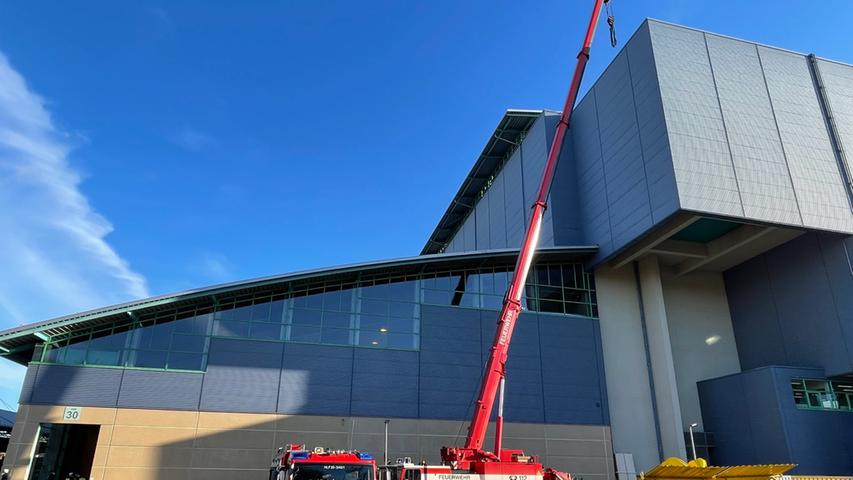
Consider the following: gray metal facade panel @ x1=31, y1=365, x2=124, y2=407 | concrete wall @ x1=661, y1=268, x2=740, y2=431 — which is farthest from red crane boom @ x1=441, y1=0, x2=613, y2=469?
concrete wall @ x1=661, y1=268, x2=740, y2=431

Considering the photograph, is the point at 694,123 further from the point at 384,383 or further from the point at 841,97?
the point at 384,383

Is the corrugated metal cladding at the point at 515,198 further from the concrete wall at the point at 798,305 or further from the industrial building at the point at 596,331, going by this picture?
the concrete wall at the point at 798,305

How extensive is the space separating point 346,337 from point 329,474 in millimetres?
14679

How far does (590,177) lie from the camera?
3925cm

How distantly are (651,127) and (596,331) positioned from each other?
41.9 ft

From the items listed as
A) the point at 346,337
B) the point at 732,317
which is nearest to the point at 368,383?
the point at 346,337

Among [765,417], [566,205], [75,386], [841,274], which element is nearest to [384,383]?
[75,386]

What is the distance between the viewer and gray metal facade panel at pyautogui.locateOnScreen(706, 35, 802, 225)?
106ft

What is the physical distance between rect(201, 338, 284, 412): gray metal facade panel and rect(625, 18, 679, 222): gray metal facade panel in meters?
22.3

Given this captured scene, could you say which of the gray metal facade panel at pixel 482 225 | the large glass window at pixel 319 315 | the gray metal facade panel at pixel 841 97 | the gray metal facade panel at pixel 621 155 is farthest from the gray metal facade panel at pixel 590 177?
the gray metal facade panel at pixel 841 97

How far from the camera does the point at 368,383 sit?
30516 mm

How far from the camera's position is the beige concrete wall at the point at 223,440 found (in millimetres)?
25922

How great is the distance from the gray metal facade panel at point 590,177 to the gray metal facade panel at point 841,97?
48.2 feet

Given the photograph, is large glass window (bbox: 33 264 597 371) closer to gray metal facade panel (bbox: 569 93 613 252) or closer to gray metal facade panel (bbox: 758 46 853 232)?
gray metal facade panel (bbox: 569 93 613 252)
